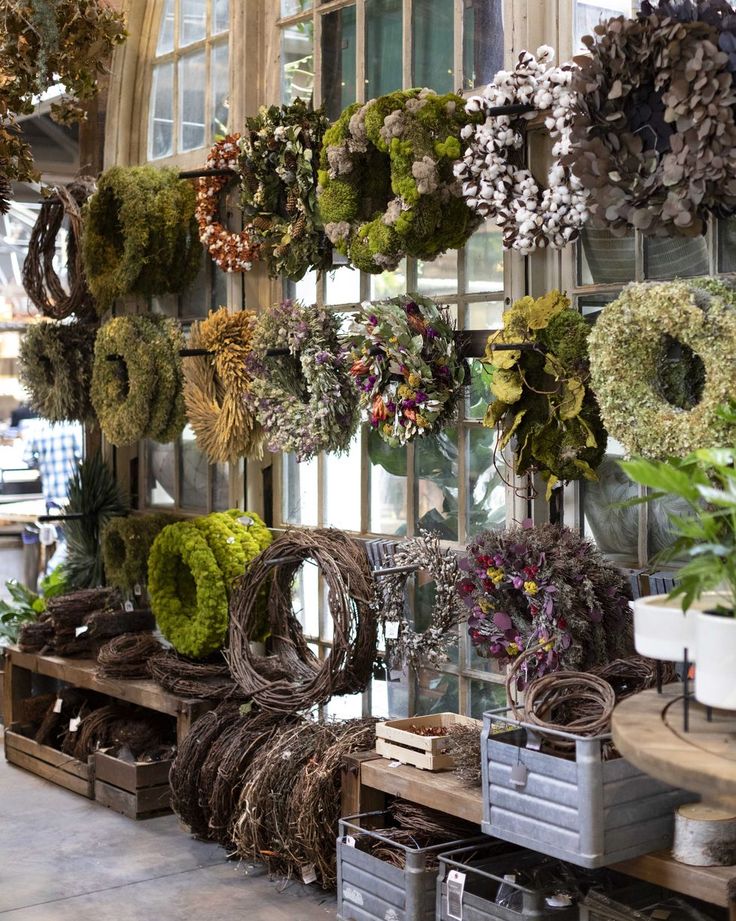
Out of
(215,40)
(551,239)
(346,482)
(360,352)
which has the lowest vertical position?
(346,482)

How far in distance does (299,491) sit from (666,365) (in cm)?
208

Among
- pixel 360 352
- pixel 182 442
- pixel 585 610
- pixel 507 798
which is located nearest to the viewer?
pixel 507 798

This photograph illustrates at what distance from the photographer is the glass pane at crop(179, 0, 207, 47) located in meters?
5.55

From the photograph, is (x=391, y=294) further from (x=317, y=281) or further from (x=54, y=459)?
(x=54, y=459)

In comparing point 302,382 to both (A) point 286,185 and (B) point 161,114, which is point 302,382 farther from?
(B) point 161,114

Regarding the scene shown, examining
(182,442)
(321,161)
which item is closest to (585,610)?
(321,161)

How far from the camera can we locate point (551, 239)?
369 cm

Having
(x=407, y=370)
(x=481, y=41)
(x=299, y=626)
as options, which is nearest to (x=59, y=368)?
(x=299, y=626)

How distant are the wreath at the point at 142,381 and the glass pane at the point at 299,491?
0.52m

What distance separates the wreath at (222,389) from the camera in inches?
192

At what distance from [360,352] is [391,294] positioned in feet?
1.38

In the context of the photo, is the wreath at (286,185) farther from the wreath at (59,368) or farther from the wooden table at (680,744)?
the wooden table at (680,744)

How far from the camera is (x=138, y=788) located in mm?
4891

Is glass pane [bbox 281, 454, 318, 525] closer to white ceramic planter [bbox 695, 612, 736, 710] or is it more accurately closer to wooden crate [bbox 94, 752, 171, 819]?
wooden crate [bbox 94, 752, 171, 819]
